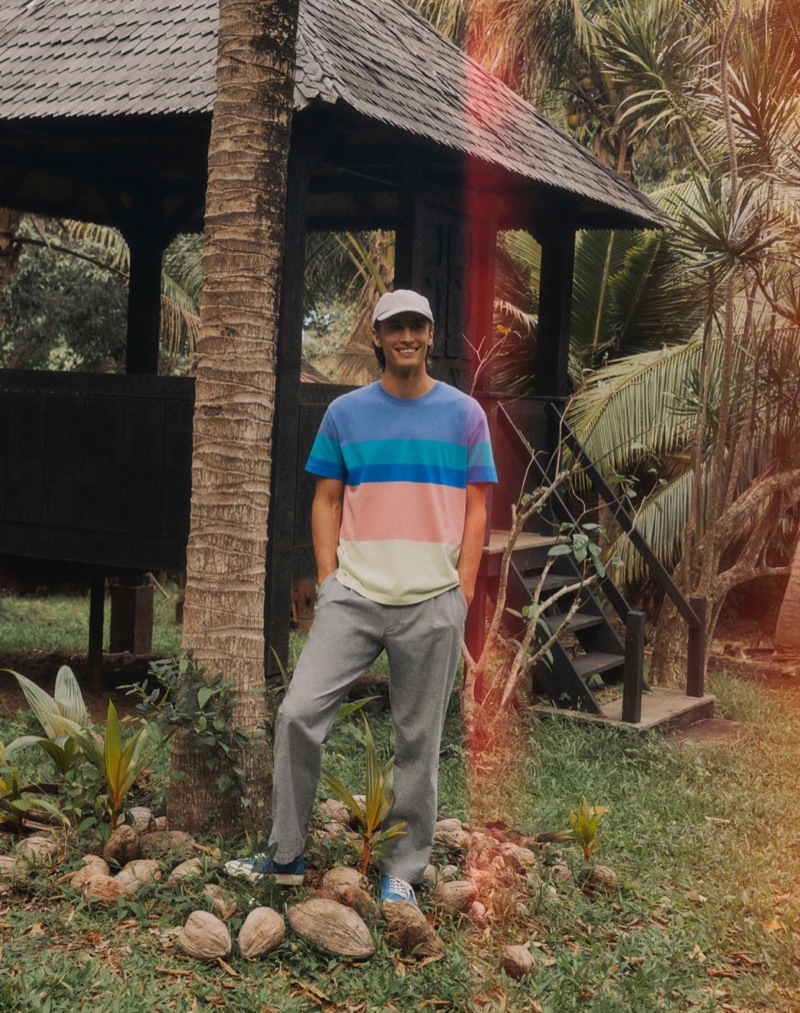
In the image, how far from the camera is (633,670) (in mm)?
7578

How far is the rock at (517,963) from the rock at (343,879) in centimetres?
55

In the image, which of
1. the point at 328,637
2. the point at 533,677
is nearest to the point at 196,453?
the point at 328,637

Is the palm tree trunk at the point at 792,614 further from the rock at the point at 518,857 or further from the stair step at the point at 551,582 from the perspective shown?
the rock at the point at 518,857

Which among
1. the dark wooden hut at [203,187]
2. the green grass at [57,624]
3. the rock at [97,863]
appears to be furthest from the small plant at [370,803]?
the green grass at [57,624]

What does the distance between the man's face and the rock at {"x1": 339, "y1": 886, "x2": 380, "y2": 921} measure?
67.4 inches

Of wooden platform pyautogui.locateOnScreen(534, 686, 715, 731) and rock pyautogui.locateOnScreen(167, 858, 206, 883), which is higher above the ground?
rock pyautogui.locateOnScreen(167, 858, 206, 883)

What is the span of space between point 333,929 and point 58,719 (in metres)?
1.57

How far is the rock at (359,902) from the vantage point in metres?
4.03

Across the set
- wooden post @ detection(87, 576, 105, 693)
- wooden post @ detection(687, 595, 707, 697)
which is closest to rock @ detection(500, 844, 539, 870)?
wooden post @ detection(687, 595, 707, 697)

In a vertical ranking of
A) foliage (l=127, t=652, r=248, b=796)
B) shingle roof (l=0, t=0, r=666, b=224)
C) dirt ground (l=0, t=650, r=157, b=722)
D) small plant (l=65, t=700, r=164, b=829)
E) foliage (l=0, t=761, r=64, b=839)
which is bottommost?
dirt ground (l=0, t=650, r=157, b=722)

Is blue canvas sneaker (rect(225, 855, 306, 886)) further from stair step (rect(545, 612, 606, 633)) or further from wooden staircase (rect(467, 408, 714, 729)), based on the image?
stair step (rect(545, 612, 606, 633))

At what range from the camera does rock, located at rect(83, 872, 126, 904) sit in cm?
408

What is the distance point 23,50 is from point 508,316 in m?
8.58

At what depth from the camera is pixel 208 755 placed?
4.51m
